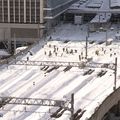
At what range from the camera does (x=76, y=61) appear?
5188 cm

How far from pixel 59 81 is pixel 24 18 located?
76.7ft

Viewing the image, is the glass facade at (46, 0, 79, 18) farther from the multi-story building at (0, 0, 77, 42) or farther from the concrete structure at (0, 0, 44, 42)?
the concrete structure at (0, 0, 44, 42)

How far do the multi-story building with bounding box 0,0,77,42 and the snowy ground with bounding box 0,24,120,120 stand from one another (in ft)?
22.8

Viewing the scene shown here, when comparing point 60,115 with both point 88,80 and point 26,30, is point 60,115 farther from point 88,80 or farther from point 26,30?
point 26,30

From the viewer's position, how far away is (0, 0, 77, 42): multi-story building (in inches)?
2640

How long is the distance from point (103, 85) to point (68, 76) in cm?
395

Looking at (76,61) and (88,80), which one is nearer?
(88,80)

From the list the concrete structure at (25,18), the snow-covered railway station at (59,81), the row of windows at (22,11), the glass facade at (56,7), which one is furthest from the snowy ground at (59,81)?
the glass facade at (56,7)

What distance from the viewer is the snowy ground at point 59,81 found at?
3750cm

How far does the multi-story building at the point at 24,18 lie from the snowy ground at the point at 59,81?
22.8 ft

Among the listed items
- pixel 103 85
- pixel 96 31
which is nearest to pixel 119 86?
pixel 103 85

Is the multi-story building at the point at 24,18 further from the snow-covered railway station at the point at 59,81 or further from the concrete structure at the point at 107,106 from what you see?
the concrete structure at the point at 107,106

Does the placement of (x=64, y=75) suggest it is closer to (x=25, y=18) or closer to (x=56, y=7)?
(x=25, y=18)

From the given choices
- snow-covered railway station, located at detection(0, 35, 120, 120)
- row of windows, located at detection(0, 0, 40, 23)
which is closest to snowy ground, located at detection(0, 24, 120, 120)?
snow-covered railway station, located at detection(0, 35, 120, 120)
